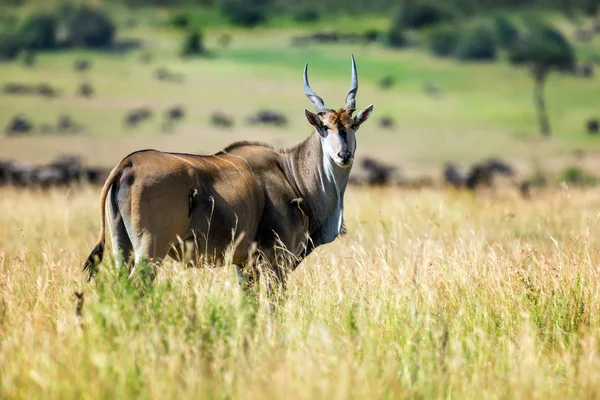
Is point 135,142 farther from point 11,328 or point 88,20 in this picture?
point 88,20

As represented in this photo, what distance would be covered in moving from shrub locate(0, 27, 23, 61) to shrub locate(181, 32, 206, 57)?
14.9 m

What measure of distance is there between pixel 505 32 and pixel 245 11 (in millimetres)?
32308

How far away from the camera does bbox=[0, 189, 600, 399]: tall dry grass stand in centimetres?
466

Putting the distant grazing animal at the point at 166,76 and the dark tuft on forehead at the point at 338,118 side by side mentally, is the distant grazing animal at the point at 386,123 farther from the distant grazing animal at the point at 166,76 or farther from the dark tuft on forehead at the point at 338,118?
the dark tuft on forehead at the point at 338,118

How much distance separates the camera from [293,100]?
6744 cm

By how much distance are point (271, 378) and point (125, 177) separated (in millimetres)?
2190

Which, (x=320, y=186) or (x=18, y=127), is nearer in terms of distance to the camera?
(x=320, y=186)

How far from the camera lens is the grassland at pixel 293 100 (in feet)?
159

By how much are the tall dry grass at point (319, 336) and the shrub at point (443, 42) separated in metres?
88.8

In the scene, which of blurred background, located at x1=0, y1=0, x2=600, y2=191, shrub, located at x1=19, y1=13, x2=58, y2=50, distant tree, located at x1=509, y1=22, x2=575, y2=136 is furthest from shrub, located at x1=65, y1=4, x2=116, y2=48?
distant tree, located at x1=509, y1=22, x2=575, y2=136

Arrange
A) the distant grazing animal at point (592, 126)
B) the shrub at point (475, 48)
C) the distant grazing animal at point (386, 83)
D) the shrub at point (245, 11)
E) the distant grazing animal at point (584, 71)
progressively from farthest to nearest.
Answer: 1. the shrub at point (245, 11)
2. the shrub at point (475, 48)
3. the distant grazing animal at point (584, 71)
4. the distant grazing animal at point (386, 83)
5. the distant grazing animal at point (592, 126)

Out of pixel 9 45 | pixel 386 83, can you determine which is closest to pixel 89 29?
pixel 9 45

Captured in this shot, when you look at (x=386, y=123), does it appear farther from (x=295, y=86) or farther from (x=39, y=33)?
(x=39, y=33)

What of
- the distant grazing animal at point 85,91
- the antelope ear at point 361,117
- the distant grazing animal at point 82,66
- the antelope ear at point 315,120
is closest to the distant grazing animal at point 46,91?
the distant grazing animal at point 85,91
